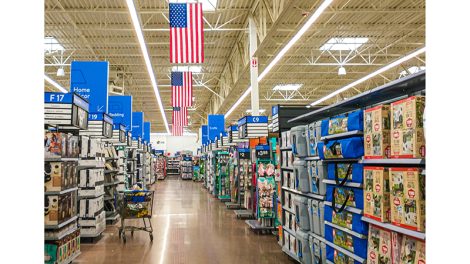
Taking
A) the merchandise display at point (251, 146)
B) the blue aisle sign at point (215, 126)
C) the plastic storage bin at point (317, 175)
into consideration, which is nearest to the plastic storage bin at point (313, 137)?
the merchandise display at point (251, 146)

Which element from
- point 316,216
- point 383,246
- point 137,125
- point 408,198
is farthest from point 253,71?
point 408,198

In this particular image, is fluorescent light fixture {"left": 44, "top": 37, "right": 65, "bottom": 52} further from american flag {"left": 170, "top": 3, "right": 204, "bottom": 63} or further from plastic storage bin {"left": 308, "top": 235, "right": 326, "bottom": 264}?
plastic storage bin {"left": 308, "top": 235, "right": 326, "bottom": 264}

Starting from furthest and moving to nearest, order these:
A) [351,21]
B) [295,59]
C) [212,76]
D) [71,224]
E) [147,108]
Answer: [147,108], [212,76], [295,59], [351,21], [71,224]

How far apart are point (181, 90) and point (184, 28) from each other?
21.1 ft

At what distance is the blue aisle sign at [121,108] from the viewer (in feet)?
49.3

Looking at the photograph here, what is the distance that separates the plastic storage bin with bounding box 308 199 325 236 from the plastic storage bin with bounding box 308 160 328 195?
153 mm

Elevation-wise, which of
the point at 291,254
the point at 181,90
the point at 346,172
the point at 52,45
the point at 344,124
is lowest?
the point at 291,254

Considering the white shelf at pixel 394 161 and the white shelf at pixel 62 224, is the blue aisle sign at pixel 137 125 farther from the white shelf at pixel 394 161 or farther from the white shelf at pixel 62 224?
the white shelf at pixel 394 161

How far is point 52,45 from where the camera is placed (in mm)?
16797

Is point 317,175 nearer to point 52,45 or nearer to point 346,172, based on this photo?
point 346,172

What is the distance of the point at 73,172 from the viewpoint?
673cm
